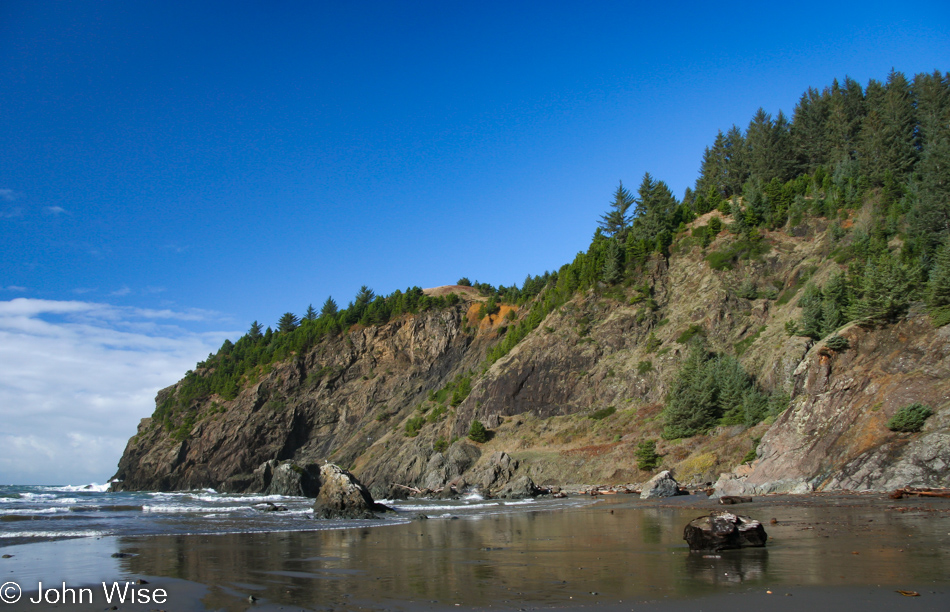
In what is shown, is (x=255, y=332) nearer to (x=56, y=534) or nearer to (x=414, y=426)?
(x=414, y=426)

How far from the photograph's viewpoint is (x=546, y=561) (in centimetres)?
972

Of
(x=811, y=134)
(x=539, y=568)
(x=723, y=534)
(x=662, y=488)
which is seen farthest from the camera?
(x=811, y=134)

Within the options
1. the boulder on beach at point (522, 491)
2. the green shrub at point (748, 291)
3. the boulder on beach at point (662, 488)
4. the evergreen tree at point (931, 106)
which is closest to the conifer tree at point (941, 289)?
the boulder on beach at point (662, 488)

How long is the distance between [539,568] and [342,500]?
17.7 m

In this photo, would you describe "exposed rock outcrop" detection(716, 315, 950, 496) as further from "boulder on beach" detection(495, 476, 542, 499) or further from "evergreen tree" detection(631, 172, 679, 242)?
"evergreen tree" detection(631, 172, 679, 242)

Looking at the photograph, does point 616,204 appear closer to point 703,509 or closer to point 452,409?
point 452,409

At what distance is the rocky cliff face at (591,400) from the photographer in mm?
23984

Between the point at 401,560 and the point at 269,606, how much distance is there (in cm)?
424

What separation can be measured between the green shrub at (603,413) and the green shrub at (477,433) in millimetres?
12784

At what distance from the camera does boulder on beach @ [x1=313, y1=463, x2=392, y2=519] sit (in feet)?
78.3

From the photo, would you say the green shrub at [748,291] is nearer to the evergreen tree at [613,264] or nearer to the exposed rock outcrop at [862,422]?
the evergreen tree at [613,264]

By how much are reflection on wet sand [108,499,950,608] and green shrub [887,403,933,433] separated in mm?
7967

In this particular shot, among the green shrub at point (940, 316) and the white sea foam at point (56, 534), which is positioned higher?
the green shrub at point (940, 316)

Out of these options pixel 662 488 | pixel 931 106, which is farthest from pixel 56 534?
pixel 931 106
